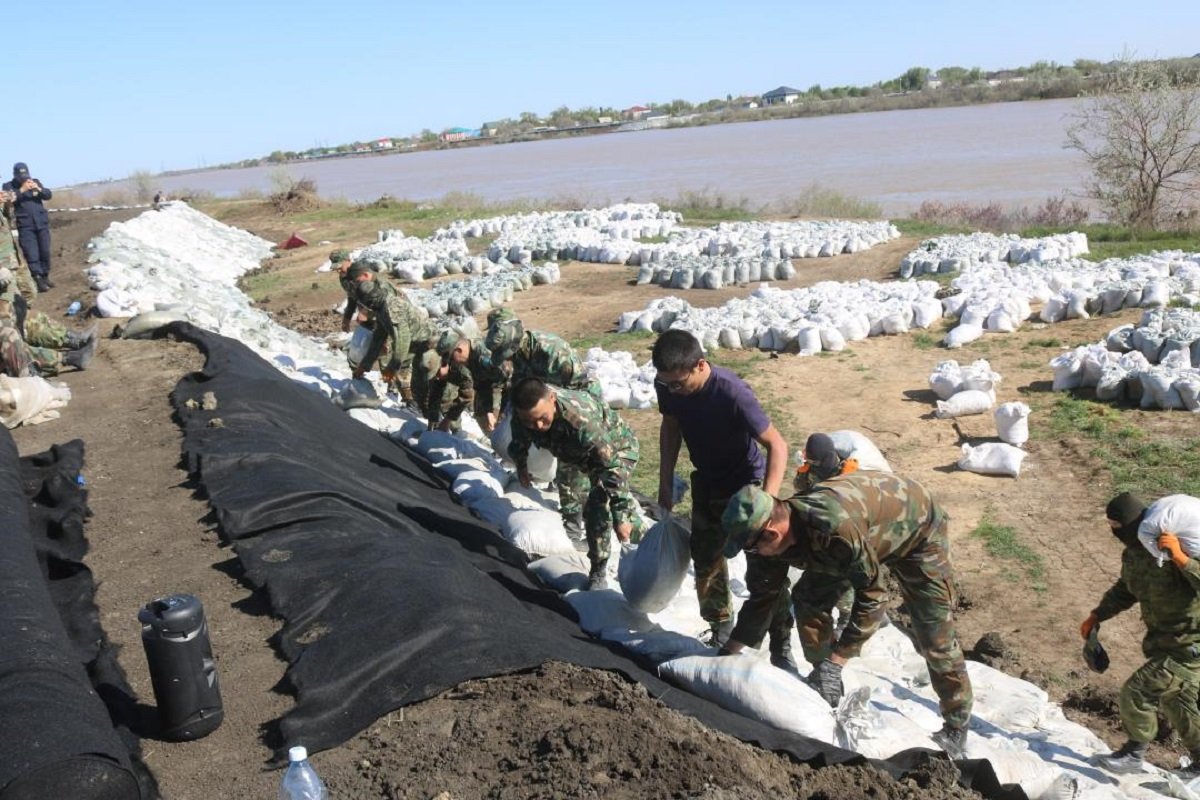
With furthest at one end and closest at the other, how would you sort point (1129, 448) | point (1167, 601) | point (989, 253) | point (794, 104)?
point (794, 104)
point (989, 253)
point (1129, 448)
point (1167, 601)

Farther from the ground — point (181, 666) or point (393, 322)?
point (393, 322)

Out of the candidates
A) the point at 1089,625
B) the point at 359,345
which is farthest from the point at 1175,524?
the point at 359,345

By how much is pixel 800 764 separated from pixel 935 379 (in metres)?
7.30

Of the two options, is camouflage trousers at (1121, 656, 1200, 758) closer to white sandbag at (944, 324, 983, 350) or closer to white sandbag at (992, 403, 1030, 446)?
white sandbag at (992, 403, 1030, 446)

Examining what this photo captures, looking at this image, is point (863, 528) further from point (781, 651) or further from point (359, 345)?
point (359, 345)

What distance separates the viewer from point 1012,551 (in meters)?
7.23

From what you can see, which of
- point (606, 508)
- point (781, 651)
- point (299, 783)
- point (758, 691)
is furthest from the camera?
point (606, 508)

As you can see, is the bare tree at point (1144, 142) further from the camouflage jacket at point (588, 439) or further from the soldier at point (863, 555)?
the soldier at point (863, 555)

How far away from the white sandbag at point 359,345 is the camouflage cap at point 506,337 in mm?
2944

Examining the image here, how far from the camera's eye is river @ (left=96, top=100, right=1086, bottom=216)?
30562 mm

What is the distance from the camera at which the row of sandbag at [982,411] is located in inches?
338

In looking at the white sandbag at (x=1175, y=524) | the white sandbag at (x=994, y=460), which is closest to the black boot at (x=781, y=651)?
the white sandbag at (x=1175, y=524)

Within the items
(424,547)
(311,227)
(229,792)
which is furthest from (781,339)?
(311,227)

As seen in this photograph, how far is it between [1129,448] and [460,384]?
548cm
